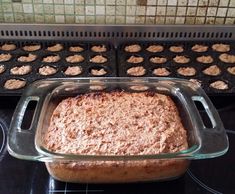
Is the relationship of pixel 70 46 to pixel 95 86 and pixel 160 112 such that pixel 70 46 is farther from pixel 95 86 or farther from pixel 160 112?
pixel 160 112

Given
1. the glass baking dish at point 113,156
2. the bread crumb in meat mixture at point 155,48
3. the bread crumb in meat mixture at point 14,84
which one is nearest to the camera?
the glass baking dish at point 113,156

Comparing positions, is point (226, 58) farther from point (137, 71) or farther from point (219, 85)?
point (137, 71)

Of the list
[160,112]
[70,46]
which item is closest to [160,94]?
[160,112]

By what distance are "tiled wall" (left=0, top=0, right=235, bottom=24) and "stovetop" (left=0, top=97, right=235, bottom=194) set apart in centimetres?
56

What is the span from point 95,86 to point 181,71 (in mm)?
348

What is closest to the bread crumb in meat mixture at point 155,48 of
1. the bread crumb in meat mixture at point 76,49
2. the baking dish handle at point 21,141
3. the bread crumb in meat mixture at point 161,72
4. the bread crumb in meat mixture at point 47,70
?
the bread crumb in meat mixture at point 161,72

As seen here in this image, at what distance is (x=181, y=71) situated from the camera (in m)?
1.04

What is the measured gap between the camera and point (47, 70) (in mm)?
1028

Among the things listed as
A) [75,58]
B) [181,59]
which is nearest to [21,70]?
[75,58]

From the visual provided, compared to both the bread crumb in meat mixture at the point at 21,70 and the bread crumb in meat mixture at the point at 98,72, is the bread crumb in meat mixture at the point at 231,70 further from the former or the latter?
the bread crumb in meat mixture at the point at 21,70

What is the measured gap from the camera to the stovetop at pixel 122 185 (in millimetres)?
677

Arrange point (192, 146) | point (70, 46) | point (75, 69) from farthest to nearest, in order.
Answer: point (70, 46) → point (75, 69) → point (192, 146)

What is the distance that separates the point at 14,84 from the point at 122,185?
463 mm

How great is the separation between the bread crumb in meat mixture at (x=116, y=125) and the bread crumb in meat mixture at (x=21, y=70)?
0.98 feet
